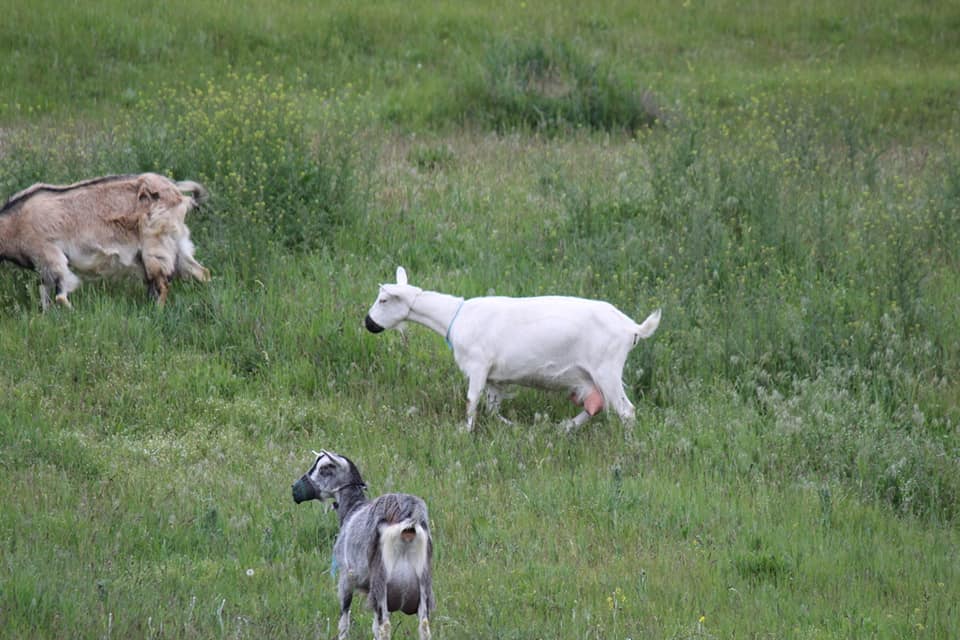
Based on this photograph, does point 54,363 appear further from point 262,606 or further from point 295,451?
point 262,606

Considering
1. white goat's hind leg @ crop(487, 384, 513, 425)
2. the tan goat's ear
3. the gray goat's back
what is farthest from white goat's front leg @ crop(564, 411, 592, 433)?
the tan goat's ear

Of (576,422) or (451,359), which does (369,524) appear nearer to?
(576,422)

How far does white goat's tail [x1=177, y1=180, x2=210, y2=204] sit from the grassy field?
14 cm

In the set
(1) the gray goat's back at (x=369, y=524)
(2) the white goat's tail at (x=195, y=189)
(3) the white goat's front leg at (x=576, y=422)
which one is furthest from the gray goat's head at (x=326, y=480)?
(2) the white goat's tail at (x=195, y=189)

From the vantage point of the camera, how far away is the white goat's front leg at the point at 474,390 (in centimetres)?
1129

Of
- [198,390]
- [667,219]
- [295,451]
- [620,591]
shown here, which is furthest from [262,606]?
[667,219]

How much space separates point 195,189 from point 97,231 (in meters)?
1.34

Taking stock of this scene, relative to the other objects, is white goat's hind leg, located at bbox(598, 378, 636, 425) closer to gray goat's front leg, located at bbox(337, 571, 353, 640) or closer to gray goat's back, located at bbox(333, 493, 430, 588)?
gray goat's back, located at bbox(333, 493, 430, 588)

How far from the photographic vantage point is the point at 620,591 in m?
8.17

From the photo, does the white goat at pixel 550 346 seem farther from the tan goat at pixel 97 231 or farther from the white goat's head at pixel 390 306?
the tan goat at pixel 97 231

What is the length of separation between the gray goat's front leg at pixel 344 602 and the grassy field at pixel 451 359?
1.20 feet

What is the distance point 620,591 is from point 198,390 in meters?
5.09

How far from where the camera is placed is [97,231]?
13.1 m

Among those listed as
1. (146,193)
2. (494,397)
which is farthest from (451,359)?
(146,193)
